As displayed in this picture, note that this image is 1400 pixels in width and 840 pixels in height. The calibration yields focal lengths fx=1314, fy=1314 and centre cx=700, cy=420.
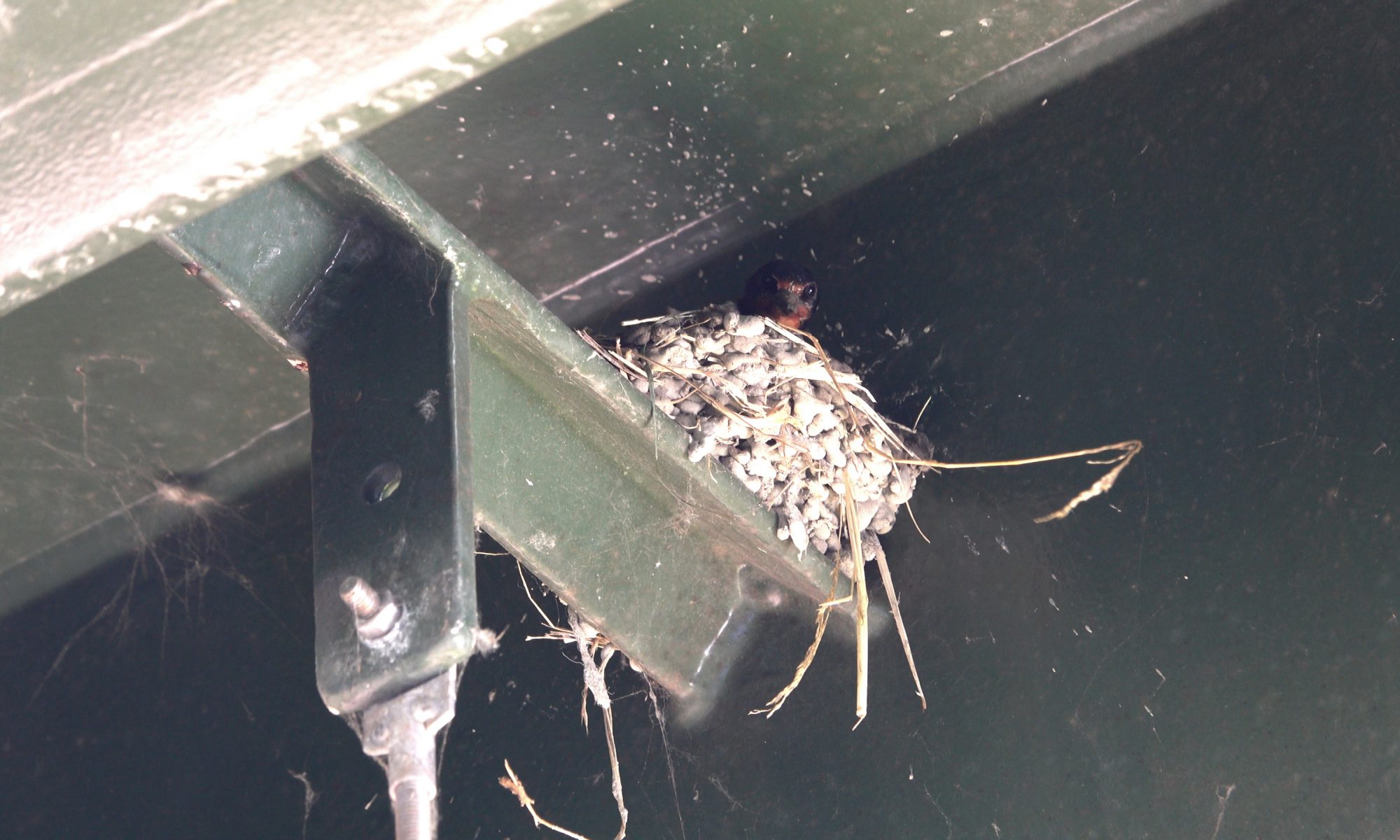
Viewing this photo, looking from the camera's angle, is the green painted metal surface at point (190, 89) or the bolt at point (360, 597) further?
the bolt at point (360, 597)

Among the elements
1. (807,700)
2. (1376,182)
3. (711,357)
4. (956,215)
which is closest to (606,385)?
(711,357)

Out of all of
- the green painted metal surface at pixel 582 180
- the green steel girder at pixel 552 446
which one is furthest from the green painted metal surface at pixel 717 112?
the green steel girder at pixel 552 446

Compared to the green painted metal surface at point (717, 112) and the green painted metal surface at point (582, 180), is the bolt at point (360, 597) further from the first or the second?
the green painted metal surface at point (717, 112)

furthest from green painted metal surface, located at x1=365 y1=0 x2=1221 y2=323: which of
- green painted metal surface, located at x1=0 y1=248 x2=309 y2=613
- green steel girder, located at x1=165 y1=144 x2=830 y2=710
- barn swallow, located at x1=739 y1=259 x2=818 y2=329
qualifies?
green steel girder, located at x1=165 y1=144 x2=830 y2=710

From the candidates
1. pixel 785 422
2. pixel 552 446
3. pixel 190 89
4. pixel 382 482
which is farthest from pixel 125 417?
pixel 190 89

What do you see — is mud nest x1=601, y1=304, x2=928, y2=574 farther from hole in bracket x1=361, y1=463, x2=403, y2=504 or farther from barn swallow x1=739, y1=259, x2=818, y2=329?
hole in bracket x1=361, y1=463, x2=403, y2=504

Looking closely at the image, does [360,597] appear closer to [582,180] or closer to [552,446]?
[552,446]
